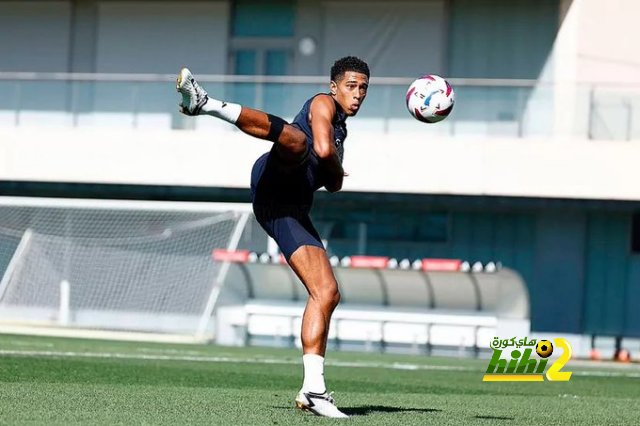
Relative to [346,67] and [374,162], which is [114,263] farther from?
[346,67]

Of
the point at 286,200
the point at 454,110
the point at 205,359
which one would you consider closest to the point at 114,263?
the point at 205,359

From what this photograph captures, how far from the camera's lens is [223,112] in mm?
7992

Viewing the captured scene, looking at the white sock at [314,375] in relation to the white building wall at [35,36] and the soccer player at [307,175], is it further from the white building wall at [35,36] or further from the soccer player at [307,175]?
the white building wall at [35,36]

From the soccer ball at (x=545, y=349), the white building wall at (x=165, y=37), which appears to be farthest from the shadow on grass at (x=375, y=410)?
the white building wall at (x=165, y=37)

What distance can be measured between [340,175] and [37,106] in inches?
836

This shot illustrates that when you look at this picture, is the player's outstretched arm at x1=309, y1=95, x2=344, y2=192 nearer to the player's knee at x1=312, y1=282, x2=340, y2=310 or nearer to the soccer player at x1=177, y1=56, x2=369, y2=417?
the soccer player at x1=177, y1=56, x2=369, y2=417

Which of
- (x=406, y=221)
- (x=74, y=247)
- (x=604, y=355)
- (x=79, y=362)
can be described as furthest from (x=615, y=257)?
(x=79, y=362)

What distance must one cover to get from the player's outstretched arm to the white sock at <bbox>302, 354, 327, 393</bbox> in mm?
1064

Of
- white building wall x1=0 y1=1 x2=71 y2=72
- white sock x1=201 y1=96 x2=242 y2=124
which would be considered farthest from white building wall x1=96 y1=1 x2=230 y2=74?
white sock x1=201 y1=96 x2=242 y2=124

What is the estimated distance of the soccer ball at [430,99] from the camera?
9234 millimetres

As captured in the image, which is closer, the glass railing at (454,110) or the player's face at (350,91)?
the player's face at (350,91)

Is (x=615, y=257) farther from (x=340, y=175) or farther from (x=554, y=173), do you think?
(x=340, y=175)

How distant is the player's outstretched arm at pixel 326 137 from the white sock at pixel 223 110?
0.49 m

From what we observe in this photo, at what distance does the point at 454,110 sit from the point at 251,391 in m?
16.3
